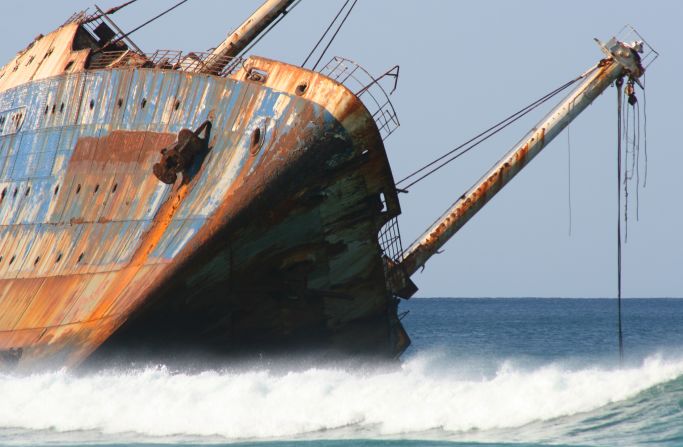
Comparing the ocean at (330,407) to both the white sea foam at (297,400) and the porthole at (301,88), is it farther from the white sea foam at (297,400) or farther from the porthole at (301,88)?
the porthole at (301,88)

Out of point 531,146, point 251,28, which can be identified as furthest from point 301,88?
point 251,28

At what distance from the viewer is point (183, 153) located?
21.4 m

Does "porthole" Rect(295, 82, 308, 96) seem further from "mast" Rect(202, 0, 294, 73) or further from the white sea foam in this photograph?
"mast" Rect(202, 0, 294, 73)

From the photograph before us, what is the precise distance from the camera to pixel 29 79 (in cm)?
2661

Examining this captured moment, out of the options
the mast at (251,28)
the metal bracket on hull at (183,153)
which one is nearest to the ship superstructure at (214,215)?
the metal bracket on hull at (183,153)

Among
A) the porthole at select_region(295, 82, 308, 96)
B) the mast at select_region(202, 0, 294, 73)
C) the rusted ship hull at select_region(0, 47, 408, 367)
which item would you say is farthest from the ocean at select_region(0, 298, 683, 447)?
the mast at select_region(202, 0, 294, 73)

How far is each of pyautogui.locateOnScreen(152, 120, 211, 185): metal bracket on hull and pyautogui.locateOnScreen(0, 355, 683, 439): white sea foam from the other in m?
3.25

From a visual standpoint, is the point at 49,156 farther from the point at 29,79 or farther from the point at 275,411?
the point at 275,411

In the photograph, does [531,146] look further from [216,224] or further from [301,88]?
[216,224]

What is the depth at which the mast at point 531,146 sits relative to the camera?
22141 millimetres

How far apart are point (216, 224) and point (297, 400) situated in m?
3.06

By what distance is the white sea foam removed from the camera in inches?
744

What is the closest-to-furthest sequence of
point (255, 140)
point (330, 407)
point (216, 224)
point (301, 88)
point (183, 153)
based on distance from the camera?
point (330, 407)
point (216, 224)
point (301, 88)
point (255, 140)
point (183, 153)

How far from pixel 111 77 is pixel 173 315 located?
5.13m
